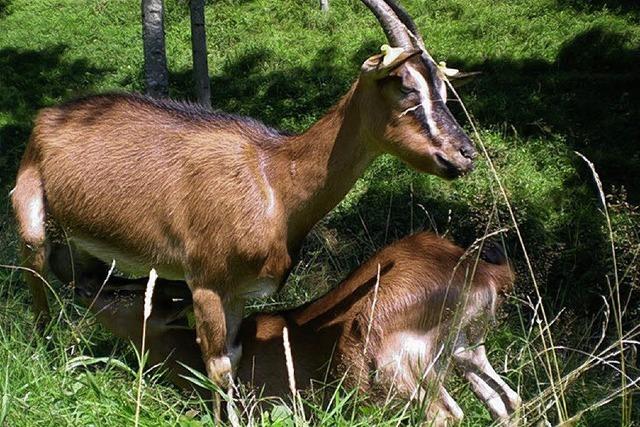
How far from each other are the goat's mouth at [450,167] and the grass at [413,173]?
0.29m

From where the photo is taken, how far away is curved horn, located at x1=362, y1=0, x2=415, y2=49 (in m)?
4.12

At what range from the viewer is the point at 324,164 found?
173 inches

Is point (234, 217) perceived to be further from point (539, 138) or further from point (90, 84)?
point (90, 84)

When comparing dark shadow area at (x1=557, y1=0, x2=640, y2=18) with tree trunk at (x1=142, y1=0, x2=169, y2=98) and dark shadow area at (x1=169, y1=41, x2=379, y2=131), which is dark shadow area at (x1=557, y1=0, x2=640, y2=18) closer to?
dark shadow area at (x1=169, y1=41, x2=379, y2=131)

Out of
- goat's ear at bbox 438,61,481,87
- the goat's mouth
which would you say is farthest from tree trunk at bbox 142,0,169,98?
the goat's mouth

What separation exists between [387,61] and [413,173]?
4089mm

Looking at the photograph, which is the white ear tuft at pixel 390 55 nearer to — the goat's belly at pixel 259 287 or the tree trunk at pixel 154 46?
the goat's belly at pixel 259 287

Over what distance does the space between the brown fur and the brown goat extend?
0.30m

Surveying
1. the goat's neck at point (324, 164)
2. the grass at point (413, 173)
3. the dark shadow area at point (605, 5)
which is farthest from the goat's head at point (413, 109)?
the dark shadow area at point (605, 5)

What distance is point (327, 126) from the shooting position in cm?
441

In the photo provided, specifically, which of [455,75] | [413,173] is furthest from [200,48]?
[455,75]

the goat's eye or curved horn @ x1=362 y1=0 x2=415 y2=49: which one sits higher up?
curved horn @ x1=362 y1=0 x2=415 y2=49

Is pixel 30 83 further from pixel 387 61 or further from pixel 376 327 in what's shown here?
pixel 387 61

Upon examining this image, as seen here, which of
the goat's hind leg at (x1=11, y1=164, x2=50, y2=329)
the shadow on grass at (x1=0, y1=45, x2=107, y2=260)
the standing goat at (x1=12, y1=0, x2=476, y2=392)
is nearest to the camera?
the standing goat at (x1=12, y1=0, x2=476, y2=392)
